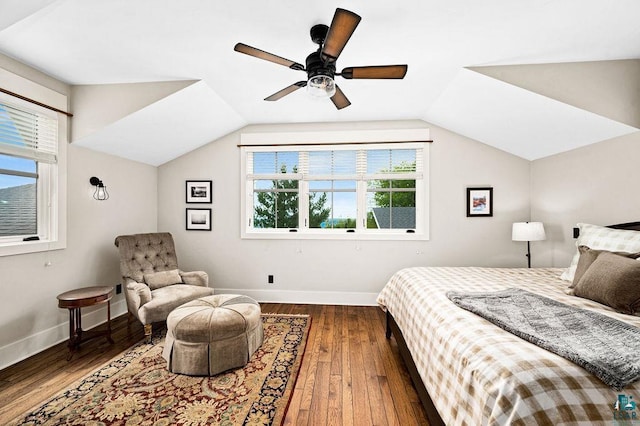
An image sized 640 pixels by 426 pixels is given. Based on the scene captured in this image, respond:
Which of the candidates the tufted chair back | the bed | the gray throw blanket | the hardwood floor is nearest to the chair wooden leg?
the hardwood floor

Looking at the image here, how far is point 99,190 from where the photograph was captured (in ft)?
10.6

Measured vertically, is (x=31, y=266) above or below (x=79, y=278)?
above

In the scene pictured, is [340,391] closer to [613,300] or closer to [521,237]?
[613,300]

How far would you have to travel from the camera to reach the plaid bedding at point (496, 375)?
3.02 ft

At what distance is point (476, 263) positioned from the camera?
3.70 m

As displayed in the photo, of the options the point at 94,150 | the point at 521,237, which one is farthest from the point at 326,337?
the point at 94,150

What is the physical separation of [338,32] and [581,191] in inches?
121

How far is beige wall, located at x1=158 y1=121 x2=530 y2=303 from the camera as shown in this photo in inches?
145

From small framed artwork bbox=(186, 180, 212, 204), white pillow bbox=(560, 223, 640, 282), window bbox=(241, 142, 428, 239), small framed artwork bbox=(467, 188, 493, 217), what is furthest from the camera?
small framed artwork bbox=(186, 180, 212, 204)

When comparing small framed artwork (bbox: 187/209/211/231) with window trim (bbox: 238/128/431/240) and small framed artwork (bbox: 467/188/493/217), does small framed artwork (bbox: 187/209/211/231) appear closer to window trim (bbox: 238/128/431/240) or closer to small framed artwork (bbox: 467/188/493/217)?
window trim (bbox: 238/128/431/240)

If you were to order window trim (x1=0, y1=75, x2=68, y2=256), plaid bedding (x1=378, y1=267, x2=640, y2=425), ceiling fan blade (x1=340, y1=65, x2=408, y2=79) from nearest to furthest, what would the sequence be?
plaid bedding (x1=378, y1=267, x2=640, y2=425) < ceiling fan blade (x1=340, y1=65, x2=408, y2=79) < window trim (x1=0, y1=75, x2=68, y2=256)

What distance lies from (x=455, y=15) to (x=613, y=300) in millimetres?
2047

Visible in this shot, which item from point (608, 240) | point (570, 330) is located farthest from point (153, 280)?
point (608, 240)

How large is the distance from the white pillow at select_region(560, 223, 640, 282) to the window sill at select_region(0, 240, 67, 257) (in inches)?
187
